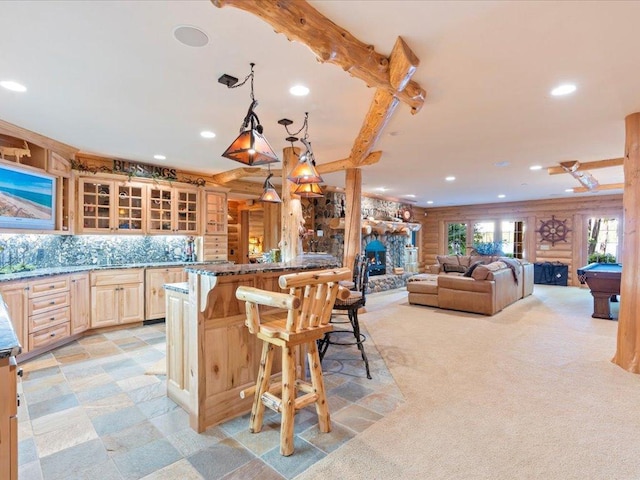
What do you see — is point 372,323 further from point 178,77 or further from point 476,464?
point 178,77

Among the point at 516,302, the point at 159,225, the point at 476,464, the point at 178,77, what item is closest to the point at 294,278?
the point at 476,464

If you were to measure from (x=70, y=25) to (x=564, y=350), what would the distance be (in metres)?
5.39

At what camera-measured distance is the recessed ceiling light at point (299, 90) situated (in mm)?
2707

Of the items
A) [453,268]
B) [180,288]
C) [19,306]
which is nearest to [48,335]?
[19,306]

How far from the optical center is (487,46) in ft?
7.02

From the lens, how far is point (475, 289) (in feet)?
18.4

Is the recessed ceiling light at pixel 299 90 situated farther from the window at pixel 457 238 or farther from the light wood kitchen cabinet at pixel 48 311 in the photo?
the window at pixel 457 238

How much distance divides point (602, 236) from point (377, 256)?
21.1ft

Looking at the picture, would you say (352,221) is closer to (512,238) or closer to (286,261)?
(286,261)

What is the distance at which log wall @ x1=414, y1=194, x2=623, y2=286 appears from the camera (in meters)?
9.07

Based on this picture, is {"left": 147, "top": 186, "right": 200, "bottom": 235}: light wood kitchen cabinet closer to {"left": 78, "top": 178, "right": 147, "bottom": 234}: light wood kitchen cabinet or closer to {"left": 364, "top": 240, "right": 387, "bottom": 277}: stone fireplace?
{"left": 78, "top": 178, "right": 147, "bottom": 234}: light wood kitchen cabinet

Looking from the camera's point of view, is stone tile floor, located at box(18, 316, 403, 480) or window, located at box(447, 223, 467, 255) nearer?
stone tile floor, located at box(18, 316, 403, 480)

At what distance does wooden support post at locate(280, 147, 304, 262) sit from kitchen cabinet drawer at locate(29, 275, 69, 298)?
2661mm

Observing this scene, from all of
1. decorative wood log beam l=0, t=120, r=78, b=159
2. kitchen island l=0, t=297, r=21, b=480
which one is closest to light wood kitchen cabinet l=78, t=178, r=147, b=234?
decorative wood log beam l=0, t=120, r=78, b=159
